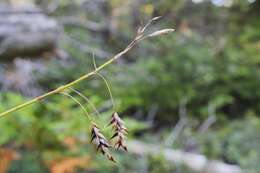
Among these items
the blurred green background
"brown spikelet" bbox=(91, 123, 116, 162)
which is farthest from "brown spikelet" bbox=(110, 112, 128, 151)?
the blurred green background

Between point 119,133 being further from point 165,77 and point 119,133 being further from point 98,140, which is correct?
point 165,77

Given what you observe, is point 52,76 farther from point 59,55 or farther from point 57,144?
point 57,144

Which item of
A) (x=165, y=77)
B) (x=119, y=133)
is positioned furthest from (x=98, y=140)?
(x=165, y=77)

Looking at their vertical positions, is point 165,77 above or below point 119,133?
below

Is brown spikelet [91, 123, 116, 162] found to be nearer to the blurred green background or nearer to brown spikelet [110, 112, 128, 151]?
brown spikelet [110, 112, 128, 151]

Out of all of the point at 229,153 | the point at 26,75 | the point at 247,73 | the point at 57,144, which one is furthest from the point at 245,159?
the point at 26,75

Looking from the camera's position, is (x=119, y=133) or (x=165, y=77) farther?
(x=165, y=77)

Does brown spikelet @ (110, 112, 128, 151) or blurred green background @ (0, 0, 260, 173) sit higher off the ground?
brown spikelet @ (110, 112, 128, 151)

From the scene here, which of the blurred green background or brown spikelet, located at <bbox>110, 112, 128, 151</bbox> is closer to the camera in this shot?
brown spikelet, located at <bbox>110, 112, 128, 151</bbox>
